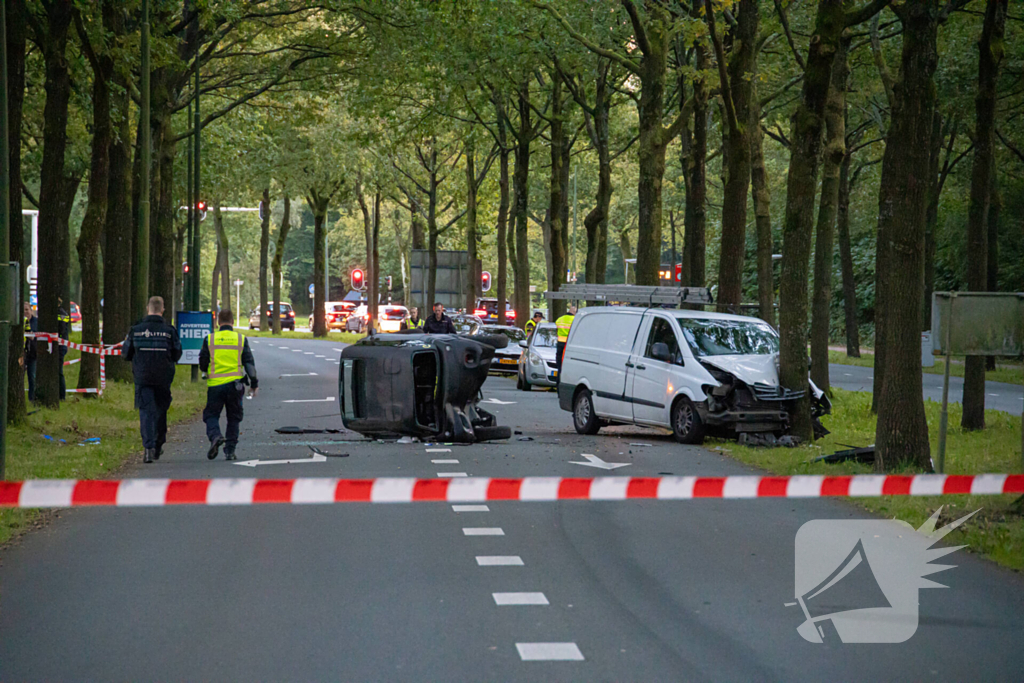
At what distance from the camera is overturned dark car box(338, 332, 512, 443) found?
52.2 feet

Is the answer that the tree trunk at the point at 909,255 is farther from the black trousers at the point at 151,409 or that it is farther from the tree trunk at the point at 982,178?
the black trousers at the point at 151,409

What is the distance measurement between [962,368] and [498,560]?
35521 millimetres

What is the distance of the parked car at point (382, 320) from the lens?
7519 centimetres

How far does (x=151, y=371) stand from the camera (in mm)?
14141

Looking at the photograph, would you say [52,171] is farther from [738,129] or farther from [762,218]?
[762,218]

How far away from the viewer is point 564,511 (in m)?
10.7

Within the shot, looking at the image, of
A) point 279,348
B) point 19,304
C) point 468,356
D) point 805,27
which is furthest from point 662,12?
point 279,348

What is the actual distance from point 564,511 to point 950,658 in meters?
4.83

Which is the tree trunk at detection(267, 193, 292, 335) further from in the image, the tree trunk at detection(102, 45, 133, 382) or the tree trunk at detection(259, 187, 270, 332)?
the tree trunk at detection(102, 45, 133, 382)

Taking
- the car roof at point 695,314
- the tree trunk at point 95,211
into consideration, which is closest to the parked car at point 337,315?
the tree trunk at point 95,211

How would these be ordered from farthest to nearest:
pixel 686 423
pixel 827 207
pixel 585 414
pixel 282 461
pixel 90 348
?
pixel 90 348 < pixel 827 207 < pixel 585 414 < pixel 686 423 < pixel 282 461

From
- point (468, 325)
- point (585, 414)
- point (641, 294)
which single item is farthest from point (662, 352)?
point (468, 325)

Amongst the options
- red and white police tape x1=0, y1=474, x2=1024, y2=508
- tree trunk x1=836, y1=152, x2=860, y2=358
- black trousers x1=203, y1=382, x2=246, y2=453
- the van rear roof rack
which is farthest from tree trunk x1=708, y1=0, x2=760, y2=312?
red and white police tape x1=0, y1=474, x2=1024, y2=508

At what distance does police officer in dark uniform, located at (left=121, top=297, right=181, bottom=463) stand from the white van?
6502 millimetres
